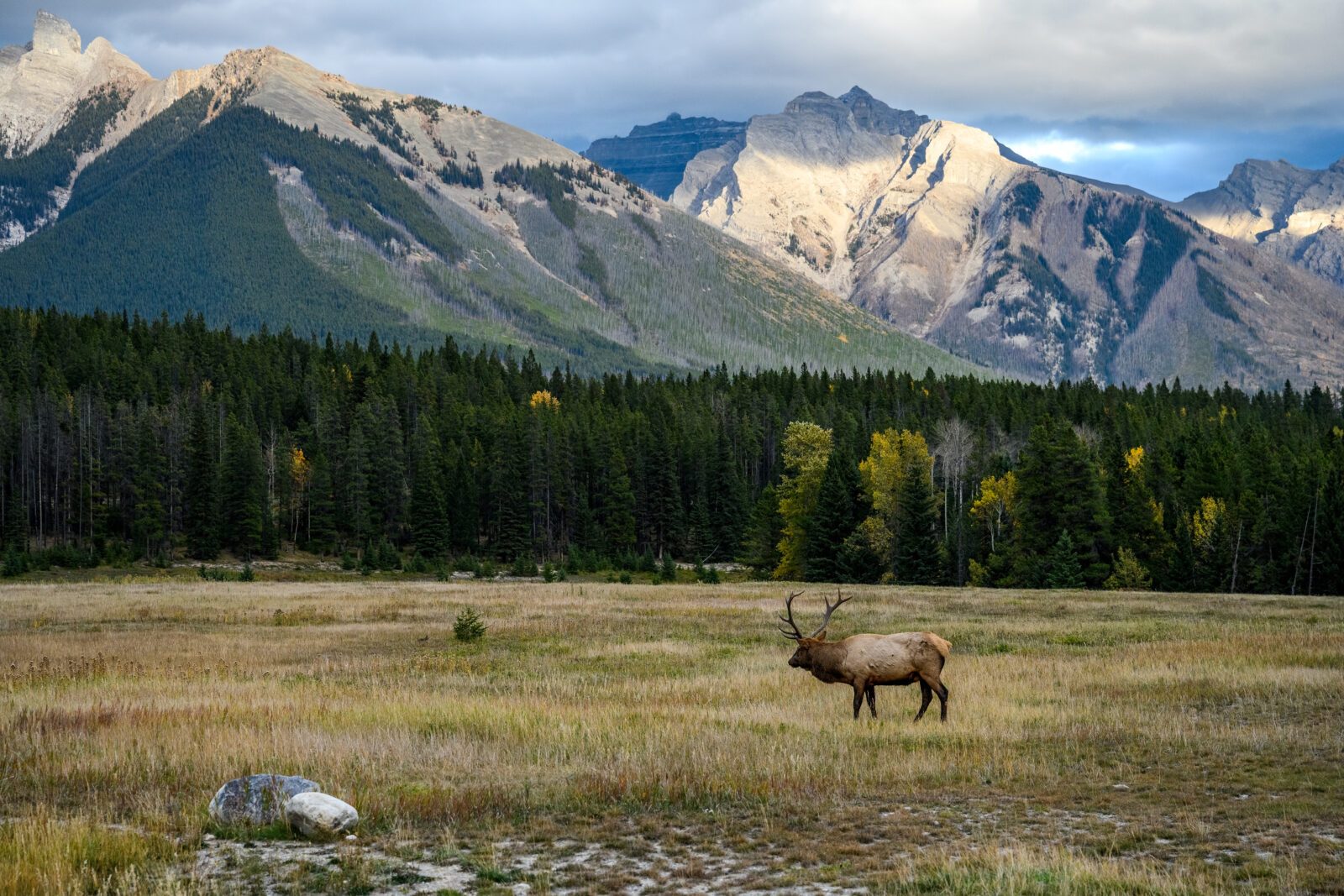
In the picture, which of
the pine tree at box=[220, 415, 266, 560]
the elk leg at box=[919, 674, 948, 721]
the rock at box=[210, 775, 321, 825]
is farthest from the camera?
the pine tree at box=[220, 415, 266, 560]

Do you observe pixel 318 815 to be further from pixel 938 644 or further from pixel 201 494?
pixel 201 494

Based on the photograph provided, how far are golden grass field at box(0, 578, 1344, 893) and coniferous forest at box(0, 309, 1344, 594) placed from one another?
47782mm

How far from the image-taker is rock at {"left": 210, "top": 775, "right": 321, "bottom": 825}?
14371 mm

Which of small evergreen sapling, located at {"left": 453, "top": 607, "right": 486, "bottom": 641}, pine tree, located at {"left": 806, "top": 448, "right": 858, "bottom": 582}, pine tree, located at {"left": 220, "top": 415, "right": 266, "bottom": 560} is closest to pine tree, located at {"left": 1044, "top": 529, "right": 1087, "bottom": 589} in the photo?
pine tree, located at {"left": 806, "top": 448, "right": 858, "bottom": 582}

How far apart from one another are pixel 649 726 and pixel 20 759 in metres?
9.95

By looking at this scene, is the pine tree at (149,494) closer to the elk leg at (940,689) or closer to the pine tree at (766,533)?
the pine tree at (766,533)

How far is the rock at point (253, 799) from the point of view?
47.1 feet

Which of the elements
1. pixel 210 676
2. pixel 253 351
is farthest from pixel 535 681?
pixel 253 351

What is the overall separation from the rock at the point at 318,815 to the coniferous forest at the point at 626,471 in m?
68.4

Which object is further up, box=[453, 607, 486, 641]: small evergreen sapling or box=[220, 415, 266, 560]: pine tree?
box=[220, 415, 266, 560]: pine tree

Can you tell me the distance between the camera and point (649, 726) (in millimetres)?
20828

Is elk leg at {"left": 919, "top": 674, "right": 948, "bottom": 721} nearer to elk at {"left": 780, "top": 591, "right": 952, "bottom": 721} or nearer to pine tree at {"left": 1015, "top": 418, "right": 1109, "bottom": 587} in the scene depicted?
elk at {"left": 780, "top": 591, "right": 952, "bottom": 721}

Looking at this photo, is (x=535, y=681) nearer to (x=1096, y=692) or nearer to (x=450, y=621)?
(x=1096, y=692)

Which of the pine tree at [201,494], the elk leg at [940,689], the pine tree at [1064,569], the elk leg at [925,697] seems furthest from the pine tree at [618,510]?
the elk leg at [940,689]
